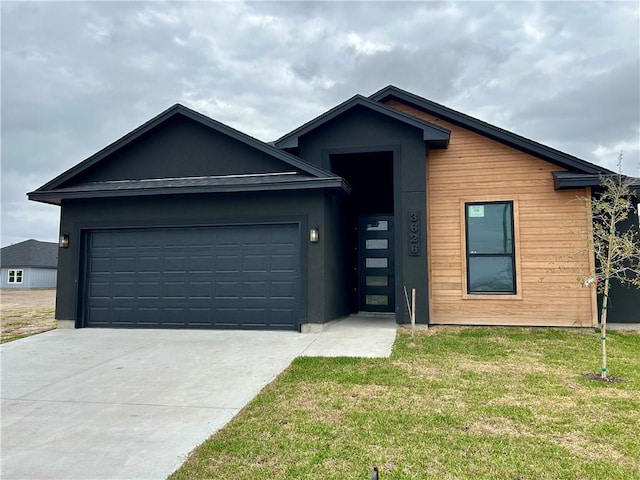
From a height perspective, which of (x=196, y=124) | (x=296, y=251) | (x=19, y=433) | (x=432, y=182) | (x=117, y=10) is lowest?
(x=19, y=433)

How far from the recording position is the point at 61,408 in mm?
4520

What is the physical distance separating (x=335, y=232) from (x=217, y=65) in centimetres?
988

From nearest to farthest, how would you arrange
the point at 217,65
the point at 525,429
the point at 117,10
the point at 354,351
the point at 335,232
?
1. the point at 525,429
2. the point at 354,351
3. the point at 335,232
4. the point at 117,10
5. the point at 217,65

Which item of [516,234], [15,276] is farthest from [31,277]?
[516,234]

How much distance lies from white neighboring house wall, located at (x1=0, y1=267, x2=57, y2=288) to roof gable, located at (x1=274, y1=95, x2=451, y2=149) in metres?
39.2

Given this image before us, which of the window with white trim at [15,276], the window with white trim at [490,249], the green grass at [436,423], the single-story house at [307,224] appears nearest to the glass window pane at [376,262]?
the single-story house at [307,224]

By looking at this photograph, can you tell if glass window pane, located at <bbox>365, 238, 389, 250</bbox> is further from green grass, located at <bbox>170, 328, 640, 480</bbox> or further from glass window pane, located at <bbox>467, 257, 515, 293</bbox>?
green grass, located at <bbox>170, 328, 640, 480</bbox>

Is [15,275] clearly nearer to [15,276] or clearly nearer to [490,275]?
[15,276]

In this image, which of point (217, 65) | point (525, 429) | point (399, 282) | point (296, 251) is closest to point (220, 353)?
→ point (296, 251)

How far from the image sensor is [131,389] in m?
5.09

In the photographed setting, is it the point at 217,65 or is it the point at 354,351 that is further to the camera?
the point at 217,65

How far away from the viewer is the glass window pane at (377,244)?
35.2ft

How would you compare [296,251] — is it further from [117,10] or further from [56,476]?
[117,10]

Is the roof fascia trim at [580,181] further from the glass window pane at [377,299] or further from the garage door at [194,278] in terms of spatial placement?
the garage door at [194,278]
